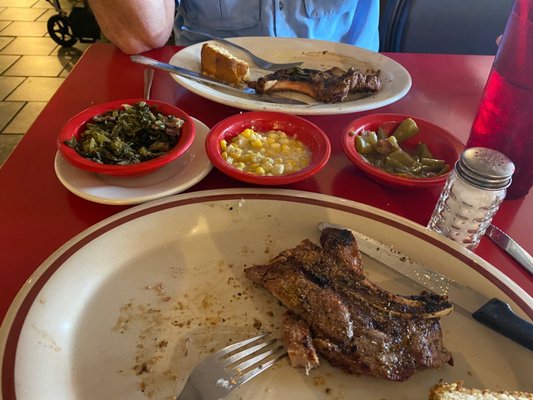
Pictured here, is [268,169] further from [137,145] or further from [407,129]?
[407,129]

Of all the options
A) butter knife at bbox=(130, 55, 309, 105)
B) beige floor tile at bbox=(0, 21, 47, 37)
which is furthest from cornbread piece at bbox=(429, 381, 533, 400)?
beige floor tile at bbox=(0, 21, 47, 37)

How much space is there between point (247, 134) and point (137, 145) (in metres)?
0.38

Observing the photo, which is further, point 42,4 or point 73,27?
point 42,4

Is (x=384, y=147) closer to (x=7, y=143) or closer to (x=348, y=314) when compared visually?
(x=348, y=314)

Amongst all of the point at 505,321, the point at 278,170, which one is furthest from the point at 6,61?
the point at 505,321

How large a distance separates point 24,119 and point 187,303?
3.91 metres

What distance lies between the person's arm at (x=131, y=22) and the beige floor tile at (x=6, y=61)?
11.6 ft

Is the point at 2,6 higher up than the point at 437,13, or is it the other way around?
the point at 437,13

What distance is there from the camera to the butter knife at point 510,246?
4.17 feet

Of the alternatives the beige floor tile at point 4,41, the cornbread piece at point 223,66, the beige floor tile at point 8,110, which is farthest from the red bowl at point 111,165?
the beige floor tile at point 4,41

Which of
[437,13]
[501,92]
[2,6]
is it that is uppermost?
[501,92]

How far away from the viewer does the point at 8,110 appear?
4410mm

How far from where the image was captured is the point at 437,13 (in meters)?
2.88

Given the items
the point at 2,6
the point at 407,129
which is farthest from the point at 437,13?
the point at 2,6
